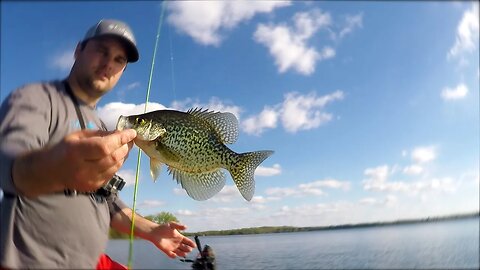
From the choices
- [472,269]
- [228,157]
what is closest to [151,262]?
[472,269]

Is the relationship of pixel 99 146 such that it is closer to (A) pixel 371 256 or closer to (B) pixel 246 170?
(B) pixel 246 170

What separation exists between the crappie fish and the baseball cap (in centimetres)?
60

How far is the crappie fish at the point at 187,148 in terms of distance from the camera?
306cm

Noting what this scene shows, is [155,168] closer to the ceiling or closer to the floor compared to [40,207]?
closer to the ceiling

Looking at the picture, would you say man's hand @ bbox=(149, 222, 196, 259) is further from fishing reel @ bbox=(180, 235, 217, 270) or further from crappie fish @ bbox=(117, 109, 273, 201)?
fishing reel @ bbox=(180, 235, 217, 270)

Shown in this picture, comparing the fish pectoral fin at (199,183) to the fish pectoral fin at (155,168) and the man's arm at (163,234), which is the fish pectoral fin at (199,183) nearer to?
the fish pectoral fin at (155,168)

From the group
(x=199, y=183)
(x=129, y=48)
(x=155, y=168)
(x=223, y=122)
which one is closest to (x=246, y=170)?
(x=223, y=122)

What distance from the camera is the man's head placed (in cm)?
233

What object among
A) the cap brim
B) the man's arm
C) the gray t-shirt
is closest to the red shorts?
the man's arm

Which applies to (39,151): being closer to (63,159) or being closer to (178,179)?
(63,159)

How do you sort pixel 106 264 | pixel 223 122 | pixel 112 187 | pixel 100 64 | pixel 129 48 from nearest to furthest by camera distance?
1. pixel 100 64
2. pixel 129 48
3. pixel 112 187
4. pixel 106 264
5. pixel 223 122

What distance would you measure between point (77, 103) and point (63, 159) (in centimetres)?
95

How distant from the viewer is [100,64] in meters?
2.37

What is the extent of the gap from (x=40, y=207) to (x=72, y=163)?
0.69 metres
